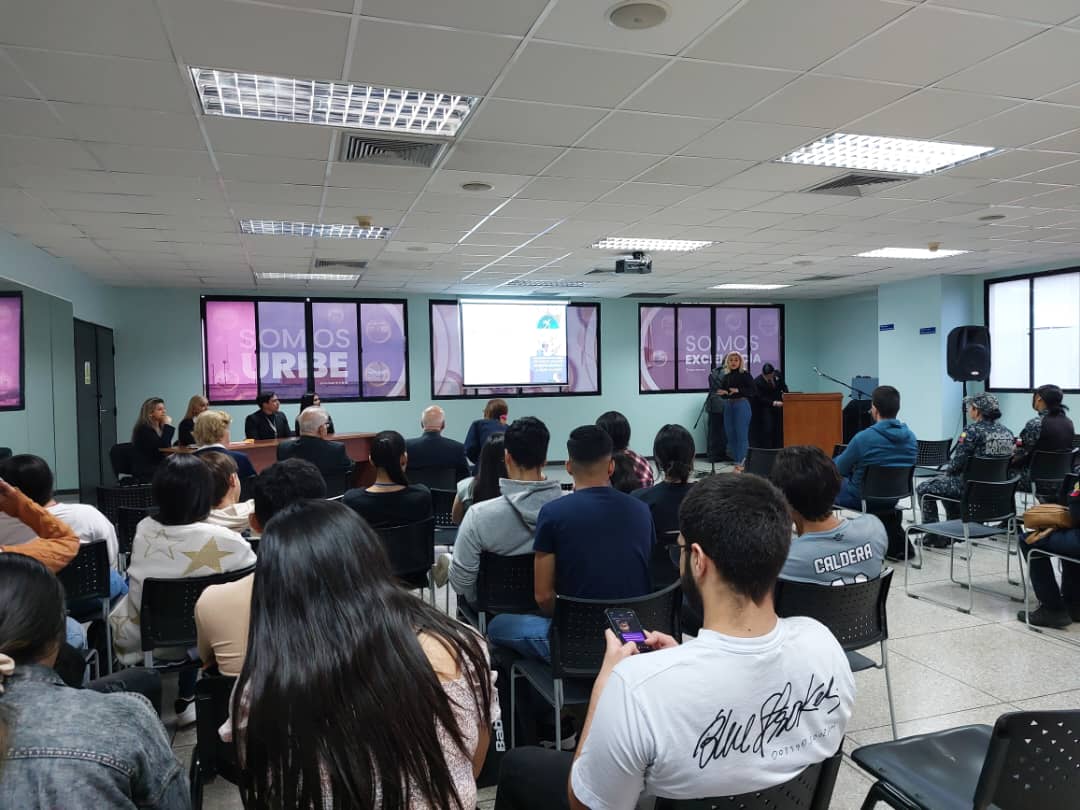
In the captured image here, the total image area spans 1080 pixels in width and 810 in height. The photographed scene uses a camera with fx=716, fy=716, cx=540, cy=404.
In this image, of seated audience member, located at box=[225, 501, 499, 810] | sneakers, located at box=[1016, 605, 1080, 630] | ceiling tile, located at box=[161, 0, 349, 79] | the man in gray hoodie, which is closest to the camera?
seated audience member, located at box=[225, 501, 499, 810]

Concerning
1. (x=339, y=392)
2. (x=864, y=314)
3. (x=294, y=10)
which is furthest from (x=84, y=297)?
(x=864, y=314)

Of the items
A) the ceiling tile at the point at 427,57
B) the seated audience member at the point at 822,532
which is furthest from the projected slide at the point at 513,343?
the seated audience member at the point at 822,532

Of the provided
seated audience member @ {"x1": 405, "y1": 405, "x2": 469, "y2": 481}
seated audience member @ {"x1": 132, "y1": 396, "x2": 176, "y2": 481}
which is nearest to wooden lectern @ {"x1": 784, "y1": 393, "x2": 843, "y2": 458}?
seated audience member @ {"x1": 405, "y1": 405, "x2": 469, "y2": 481}

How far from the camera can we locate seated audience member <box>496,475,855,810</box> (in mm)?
1189

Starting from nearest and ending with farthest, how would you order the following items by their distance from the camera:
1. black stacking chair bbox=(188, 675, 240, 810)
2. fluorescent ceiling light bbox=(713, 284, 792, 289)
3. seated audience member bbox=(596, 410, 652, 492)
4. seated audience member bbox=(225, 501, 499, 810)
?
1. seated audience member bbox=(225, 501, 499, 810)
2. black stacking chair bbox=(188, 675, 240, 810)
3. seated audience member bbox=(596, 410, 652, 492)
4. fluorescent ceiling light bbox=(713, 284, 792, 289)

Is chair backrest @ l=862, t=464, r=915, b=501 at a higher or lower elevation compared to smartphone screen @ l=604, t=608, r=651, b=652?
lower

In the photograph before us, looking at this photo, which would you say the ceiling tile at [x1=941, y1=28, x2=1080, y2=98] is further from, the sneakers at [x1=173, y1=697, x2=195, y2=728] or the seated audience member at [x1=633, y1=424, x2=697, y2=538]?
the sneakers at [x1=173, y1=697, x2=195, y2=728]

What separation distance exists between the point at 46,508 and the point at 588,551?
8.01ft

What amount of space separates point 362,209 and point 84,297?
16.3ft

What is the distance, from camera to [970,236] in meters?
7.26

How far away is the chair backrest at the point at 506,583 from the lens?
2.75m

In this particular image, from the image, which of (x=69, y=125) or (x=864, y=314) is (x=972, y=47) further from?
(x=864, y=314)

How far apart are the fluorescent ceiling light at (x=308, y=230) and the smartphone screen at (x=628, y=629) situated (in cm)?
543

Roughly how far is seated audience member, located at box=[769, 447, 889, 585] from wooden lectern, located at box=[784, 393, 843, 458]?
694cm
